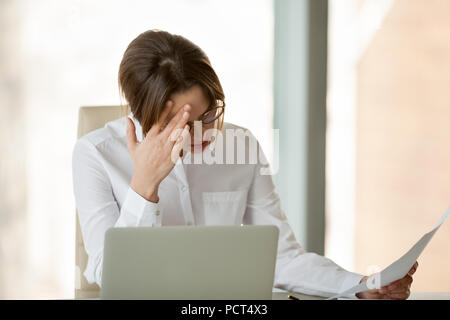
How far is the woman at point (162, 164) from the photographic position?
4.23ft

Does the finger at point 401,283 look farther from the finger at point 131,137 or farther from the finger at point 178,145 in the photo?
the finger at point 131,137

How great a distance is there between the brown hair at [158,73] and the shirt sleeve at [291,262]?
0.41m

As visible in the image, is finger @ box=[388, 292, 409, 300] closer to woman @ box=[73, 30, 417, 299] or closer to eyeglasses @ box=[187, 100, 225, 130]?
woman @ box=[73, 30, 417, 299]

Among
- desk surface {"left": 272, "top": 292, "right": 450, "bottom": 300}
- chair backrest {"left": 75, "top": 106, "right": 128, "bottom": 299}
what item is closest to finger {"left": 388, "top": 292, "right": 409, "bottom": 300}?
desk surface {"left": 272, "top": 292, "right": 450, "bottom": 300}

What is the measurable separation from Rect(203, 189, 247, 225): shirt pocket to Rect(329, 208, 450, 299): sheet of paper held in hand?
0.60m

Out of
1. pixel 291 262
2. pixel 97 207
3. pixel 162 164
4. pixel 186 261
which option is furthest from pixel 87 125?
pixel 186 261

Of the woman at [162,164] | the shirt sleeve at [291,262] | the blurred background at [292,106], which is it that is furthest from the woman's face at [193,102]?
the blurred background at [292,106]

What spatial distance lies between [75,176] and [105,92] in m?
1.35

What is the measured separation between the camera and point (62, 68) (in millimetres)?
2729

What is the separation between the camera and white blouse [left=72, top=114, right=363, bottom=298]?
129cm

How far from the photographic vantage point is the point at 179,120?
1.30 m

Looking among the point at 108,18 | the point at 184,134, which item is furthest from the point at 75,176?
the point at 108,18

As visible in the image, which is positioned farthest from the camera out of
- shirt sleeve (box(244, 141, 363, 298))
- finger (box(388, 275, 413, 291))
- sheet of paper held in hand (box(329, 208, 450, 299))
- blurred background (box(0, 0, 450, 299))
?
blurred background (box(0, 0, 450, 299))

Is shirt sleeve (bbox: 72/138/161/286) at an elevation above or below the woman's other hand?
above
